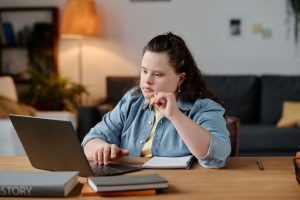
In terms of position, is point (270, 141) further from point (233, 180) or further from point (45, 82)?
point (233, 180)

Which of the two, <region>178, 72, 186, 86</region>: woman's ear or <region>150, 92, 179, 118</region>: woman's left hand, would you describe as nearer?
<region>150, 92, 179, 118</region>: woman's left hand

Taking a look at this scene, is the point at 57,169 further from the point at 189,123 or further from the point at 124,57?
the point at 124,57

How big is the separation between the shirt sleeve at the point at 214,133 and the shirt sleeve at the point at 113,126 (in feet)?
1.03

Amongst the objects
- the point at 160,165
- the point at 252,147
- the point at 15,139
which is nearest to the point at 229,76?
the point at 252,147

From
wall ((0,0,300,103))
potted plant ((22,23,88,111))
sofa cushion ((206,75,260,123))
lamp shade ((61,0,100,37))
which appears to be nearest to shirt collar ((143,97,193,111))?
sofa cushion ((206,75,260,123))

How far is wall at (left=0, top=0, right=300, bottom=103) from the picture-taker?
16.9ft

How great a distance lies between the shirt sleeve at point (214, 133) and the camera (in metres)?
1.66

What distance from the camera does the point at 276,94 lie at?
15.8 feet

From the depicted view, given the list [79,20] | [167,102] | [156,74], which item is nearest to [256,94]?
[79,20]

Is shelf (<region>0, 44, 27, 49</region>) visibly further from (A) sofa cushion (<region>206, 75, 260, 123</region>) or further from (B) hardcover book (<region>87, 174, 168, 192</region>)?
(B) hardcover book (<region>87, 174, 168, 192</region>)

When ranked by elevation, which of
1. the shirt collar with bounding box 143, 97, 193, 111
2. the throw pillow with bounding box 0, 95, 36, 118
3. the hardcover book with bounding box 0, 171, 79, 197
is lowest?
the throw pillow with bounding box 0, 95, 36, 118

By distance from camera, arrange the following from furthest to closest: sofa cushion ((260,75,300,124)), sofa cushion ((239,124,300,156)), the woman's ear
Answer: sofa cushion ((260,75,300,124)) < sofa cushion ((239,124,300,156)) < the woman's ear

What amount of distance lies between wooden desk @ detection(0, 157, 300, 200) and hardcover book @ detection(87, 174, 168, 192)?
0.03 m

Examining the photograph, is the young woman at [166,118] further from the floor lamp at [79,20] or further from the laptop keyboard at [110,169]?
the floor lamp at [79,20]
